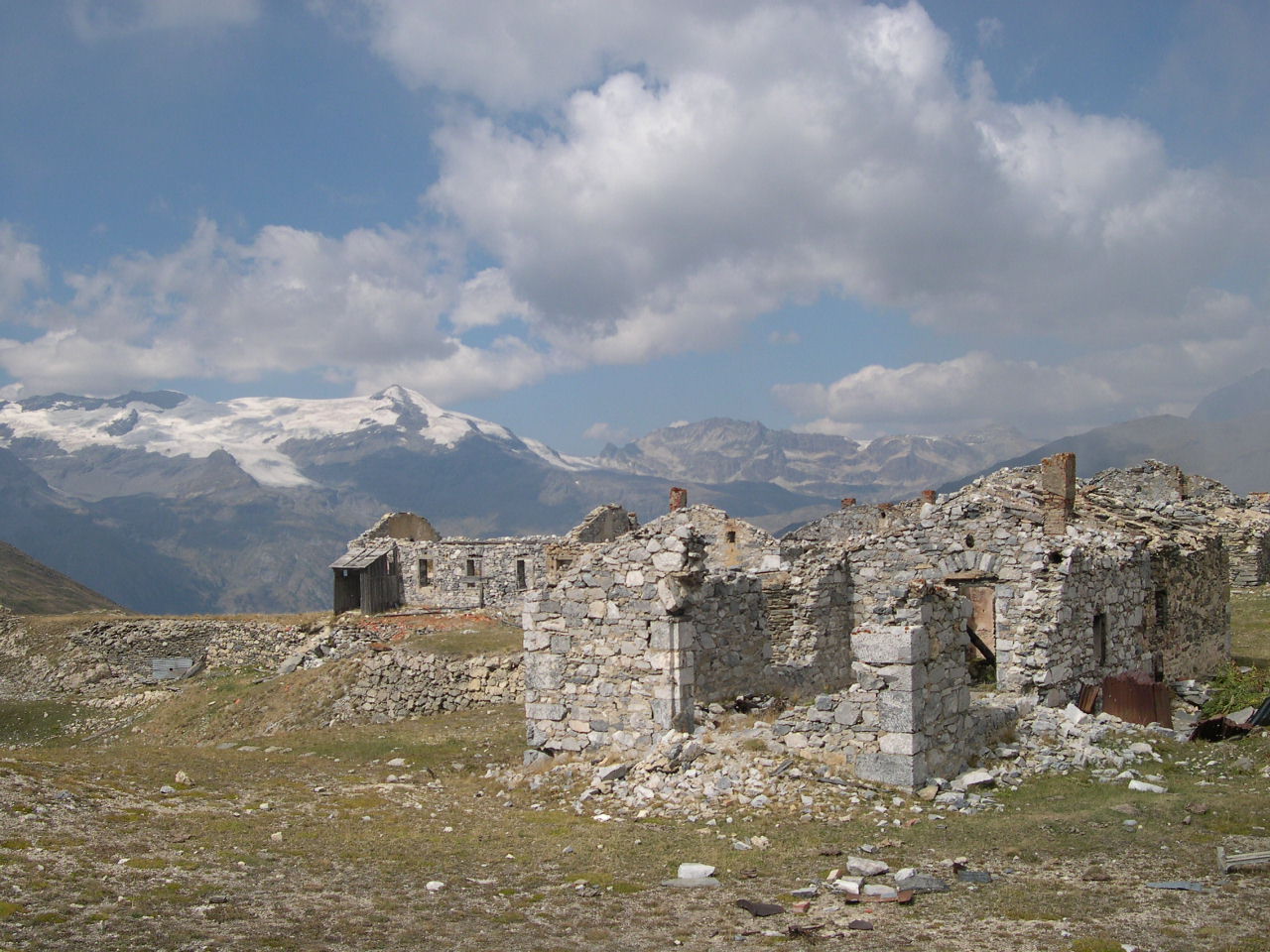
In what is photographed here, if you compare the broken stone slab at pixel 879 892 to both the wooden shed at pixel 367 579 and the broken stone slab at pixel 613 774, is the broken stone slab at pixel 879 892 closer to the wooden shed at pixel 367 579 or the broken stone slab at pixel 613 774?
the broken stone slab at pixel 613 774

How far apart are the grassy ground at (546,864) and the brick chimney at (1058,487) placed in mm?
8760

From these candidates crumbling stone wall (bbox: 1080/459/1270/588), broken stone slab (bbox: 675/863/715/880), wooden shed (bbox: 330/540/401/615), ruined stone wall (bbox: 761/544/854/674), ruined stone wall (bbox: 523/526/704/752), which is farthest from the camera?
wooden shed (bbox: 330/540/401/615)

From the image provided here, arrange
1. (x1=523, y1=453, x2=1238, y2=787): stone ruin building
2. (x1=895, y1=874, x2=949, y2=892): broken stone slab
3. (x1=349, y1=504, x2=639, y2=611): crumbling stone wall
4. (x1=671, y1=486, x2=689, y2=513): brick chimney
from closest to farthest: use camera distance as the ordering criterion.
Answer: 1. (x1=895, y1=874, x2=949, y2=892): broken stone slab
2. (x1=523, y1=453, x2=1238, y2=787): stone ruin building
3. (x1=671, y1=486, x2=689, y2=513): brick chimney
4. (x1=349, y1=504, x2=639, y2=611): crumbling stone wall

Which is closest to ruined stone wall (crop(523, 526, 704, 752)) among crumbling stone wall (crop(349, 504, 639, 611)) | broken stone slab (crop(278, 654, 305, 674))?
broken stone slab (crop(278, 654, 305, 674))

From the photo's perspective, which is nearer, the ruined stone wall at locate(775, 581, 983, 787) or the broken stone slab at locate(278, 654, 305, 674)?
the ruined stone wall at locate(775, 581, 983, 787)

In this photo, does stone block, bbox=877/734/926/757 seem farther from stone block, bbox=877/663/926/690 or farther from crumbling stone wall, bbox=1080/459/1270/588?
crumbling stone wall, bbox=1080/459/1270/588

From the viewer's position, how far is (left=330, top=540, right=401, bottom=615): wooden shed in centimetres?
4728

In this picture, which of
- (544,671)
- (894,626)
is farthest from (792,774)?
(544,671)

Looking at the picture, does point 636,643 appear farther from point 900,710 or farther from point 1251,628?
point 1251,628

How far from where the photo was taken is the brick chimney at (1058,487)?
931 inches

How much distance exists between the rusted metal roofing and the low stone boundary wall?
703 inches

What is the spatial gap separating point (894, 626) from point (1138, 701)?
7596 mm

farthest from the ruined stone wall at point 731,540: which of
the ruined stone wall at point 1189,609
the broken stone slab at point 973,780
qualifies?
the broken stone slab at point 973,780

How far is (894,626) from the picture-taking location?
14.2 metres
